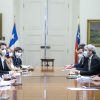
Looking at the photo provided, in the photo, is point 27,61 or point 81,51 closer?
point 81,51

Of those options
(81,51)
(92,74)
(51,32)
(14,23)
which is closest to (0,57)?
(92,74)

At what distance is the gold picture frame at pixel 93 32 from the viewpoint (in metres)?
14.1

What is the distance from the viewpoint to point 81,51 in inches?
425

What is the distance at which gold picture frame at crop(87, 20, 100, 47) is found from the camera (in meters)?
14.1

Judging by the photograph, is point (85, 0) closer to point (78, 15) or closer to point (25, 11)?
point (78, 15)

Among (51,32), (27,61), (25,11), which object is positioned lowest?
(27,61)

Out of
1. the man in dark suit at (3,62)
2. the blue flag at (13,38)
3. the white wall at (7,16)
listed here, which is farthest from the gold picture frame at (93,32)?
the man in dark suit at (3,62)

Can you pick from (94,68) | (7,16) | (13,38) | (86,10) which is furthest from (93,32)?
(94,68)

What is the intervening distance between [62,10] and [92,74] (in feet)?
24.9

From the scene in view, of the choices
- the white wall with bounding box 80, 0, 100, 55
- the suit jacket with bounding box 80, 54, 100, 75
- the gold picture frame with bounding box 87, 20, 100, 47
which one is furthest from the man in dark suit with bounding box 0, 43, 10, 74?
the gold picture frame with bounding box 87, 20, 100, 47

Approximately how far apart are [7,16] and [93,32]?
3805 mm

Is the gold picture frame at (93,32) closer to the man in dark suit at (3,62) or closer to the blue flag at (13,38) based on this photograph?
the blue flag at (13,38)

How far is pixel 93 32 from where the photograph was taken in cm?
1426

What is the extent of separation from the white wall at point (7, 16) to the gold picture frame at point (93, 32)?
3366 mm
